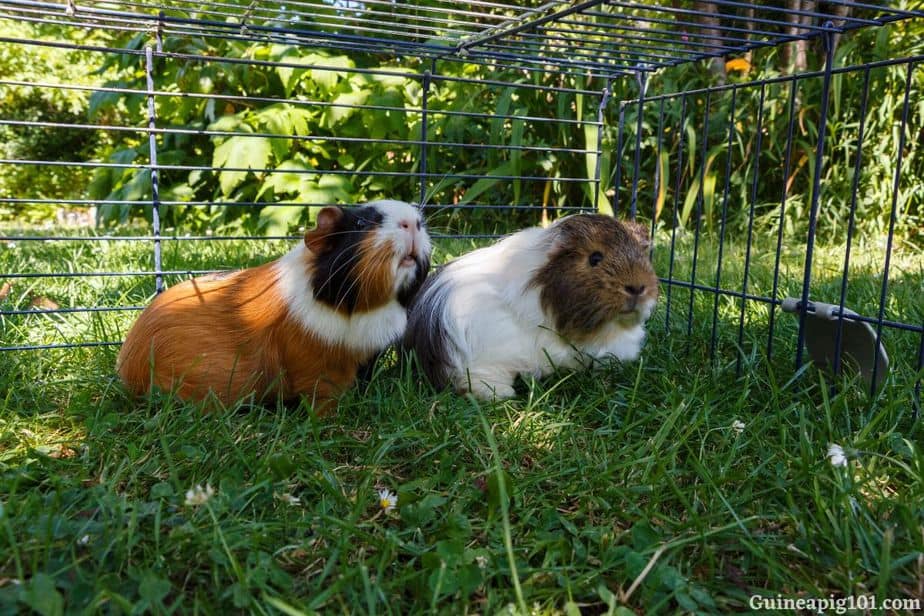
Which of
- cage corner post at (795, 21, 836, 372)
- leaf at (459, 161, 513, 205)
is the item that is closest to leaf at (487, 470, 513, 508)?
cage corner post at (795, 21, 836, 372)

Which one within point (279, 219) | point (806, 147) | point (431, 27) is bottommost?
point (279, 219)

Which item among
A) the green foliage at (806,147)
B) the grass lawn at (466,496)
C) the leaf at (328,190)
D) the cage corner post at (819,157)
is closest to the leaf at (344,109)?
the leaf at (328,190)

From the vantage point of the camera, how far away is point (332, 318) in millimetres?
1997

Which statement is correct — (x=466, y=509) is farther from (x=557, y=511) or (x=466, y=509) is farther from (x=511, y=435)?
(x=511, y=435)

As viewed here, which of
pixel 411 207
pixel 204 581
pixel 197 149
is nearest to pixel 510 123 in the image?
pixel 197 149

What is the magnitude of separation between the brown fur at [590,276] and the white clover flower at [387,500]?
960mm

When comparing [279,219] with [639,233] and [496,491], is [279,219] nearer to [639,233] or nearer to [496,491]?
[639,233]

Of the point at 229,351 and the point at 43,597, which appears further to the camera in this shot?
the point at 229,351

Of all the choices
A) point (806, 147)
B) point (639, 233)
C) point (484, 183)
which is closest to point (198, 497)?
point (639, 233)

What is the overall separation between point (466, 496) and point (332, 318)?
75 cm

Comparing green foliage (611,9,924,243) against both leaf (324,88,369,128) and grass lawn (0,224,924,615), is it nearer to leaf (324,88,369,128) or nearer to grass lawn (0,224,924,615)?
leaf (324,88,369,128)

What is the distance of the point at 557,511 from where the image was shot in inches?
58.2

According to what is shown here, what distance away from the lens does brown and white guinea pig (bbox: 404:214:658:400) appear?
7.18 ft

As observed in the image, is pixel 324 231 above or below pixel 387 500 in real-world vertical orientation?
above
